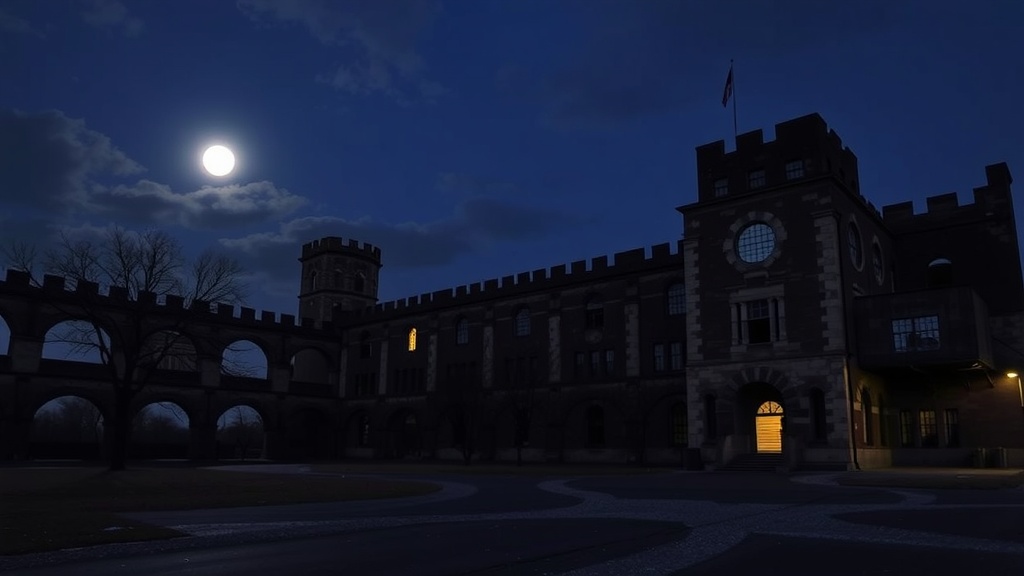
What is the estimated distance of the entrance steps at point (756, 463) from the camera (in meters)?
34.1

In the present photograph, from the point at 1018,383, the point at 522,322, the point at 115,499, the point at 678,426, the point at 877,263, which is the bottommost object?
the point at 115,499

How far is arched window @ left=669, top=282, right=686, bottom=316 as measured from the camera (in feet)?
155

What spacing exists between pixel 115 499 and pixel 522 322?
38.5 metres

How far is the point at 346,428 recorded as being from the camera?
213ft

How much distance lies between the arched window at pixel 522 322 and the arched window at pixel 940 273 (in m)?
25.9

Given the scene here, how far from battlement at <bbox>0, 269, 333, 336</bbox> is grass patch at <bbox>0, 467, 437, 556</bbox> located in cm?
1381

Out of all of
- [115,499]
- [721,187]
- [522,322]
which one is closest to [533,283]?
[522,322]

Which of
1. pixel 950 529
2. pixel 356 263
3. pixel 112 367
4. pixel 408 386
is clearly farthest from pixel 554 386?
pixel 950 529

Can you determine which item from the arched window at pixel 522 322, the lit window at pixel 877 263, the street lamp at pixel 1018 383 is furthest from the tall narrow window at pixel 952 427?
the arched window at pixel 522 322

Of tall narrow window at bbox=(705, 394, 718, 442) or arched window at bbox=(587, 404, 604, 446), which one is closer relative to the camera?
tall narrow window at bbox=(705, 394, 718, 442)

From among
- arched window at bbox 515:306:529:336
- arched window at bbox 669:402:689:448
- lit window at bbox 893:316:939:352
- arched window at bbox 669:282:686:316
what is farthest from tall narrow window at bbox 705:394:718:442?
arched window at bbox 515:306:529:336

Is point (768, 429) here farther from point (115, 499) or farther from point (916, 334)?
point (115, 499)

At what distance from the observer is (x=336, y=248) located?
74938 millimetres

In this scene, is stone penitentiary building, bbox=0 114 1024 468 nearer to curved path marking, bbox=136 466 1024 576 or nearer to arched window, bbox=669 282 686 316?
arched window, bbox=669 282 686 316
